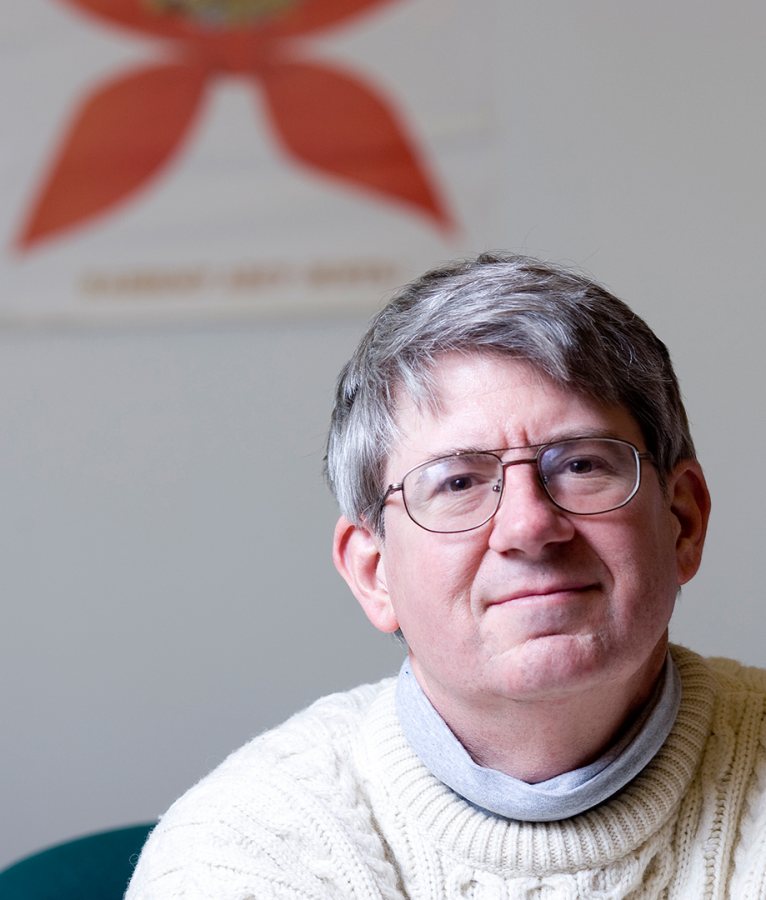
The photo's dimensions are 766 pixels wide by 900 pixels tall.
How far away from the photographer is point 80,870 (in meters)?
1.48

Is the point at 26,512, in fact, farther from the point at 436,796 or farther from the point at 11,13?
the point at 436,796

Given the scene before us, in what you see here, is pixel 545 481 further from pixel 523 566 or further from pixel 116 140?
pixel 116 140

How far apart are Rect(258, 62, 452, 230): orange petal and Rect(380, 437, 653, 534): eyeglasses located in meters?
1.36

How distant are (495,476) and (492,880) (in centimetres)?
40

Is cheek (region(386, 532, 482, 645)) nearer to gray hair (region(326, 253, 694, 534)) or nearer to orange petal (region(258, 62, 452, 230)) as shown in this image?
gray hair (region(326, 253, 694, 534))

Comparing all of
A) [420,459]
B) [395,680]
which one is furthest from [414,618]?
[395,680]

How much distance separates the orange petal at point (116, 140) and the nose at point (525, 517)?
1.56 metres

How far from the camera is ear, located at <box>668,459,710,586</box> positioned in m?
1.26

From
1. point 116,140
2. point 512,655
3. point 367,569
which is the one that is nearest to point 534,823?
point 512,655

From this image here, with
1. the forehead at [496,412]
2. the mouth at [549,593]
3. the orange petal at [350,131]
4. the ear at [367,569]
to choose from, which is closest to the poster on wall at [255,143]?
the orange petal at [350,131]

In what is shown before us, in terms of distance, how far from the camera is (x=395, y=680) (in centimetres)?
142

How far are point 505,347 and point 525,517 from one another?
0.19m

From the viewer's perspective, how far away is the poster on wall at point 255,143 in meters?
2.42

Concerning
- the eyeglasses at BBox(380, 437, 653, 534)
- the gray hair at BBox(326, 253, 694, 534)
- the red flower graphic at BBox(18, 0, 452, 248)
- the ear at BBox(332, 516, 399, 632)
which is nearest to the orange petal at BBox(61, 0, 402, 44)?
the red flower graphic at BBox(18, 0, 452, 248)
